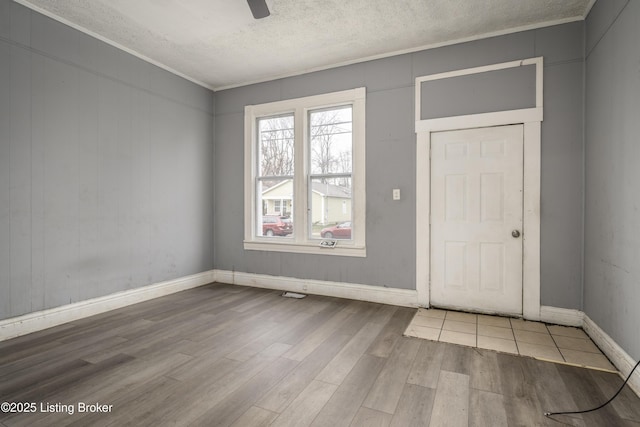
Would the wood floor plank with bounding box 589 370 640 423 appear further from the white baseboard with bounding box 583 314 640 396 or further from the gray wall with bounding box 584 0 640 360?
the gray wall with bounding box 584 0 640 360

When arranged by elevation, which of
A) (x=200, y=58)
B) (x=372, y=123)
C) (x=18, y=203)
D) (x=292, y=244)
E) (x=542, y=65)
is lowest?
→ (x=292, y=244)

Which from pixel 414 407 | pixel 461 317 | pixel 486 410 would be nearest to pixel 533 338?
pixel 461 317

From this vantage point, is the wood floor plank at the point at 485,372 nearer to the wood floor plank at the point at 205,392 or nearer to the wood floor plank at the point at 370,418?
the wood floor plank at the point at 370,418

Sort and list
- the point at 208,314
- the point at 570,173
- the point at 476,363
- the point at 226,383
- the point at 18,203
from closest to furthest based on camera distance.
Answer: the point at 226,383
the point at 476,363
the point at 18,203
the point at 570,173
the point at 208,314

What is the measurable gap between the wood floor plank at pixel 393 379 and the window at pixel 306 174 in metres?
1.55

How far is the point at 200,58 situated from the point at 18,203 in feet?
8.36

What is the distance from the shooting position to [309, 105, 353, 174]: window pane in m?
4.31

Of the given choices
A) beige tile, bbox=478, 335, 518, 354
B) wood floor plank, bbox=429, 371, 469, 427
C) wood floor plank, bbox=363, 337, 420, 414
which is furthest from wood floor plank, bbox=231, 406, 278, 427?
beige tile, bbox=478, 335, 518, 354

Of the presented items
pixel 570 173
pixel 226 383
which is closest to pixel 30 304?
pixel 226 383

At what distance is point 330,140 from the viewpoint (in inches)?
174

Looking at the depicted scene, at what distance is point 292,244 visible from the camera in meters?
4.60

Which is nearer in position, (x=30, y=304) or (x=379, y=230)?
(x=30, y=304)

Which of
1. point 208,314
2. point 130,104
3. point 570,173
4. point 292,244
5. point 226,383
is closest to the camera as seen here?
point 226,383

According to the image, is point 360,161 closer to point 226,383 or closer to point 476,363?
point 476,363
